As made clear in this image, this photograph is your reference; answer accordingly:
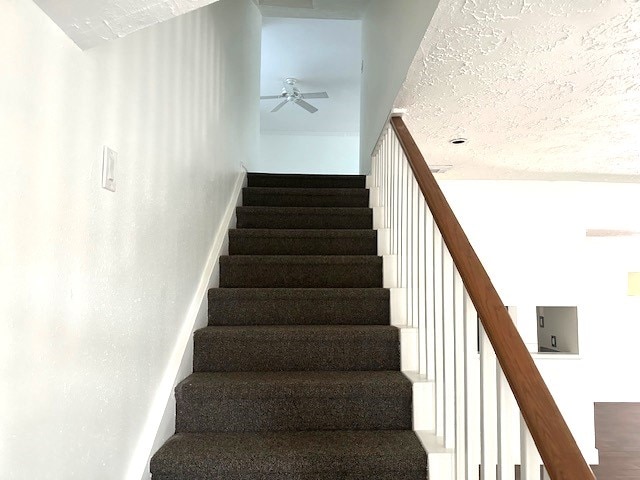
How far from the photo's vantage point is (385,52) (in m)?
2.95

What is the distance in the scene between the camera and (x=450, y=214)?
1.45 meters

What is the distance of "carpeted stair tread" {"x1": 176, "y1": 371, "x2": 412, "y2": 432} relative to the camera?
1.73 metres

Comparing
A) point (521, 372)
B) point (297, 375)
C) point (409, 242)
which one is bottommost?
point (297, 375)

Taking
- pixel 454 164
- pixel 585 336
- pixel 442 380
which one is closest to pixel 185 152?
pixel 442 380

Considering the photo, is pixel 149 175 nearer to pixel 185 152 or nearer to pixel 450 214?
pixel 185 152

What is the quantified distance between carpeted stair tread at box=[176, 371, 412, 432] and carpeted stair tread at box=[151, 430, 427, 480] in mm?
163

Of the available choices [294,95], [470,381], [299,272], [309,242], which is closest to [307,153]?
[294,95]

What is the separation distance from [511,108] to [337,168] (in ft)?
17.8

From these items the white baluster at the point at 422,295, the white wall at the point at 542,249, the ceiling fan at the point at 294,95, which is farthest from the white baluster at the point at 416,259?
the ceiling fan at the point at 294,95

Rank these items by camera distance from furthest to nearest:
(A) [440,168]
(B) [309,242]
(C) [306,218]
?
(A) [440,168] < (C) [306,218] < (B) [309,242]

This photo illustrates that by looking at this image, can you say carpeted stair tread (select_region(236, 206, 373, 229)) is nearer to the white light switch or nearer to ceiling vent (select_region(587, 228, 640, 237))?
the white light switch

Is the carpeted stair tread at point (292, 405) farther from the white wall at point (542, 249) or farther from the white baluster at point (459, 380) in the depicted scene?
the white wall at point (542, 249)

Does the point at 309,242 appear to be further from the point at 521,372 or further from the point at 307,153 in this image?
the point at 307,153

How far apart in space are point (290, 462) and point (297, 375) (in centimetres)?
42
